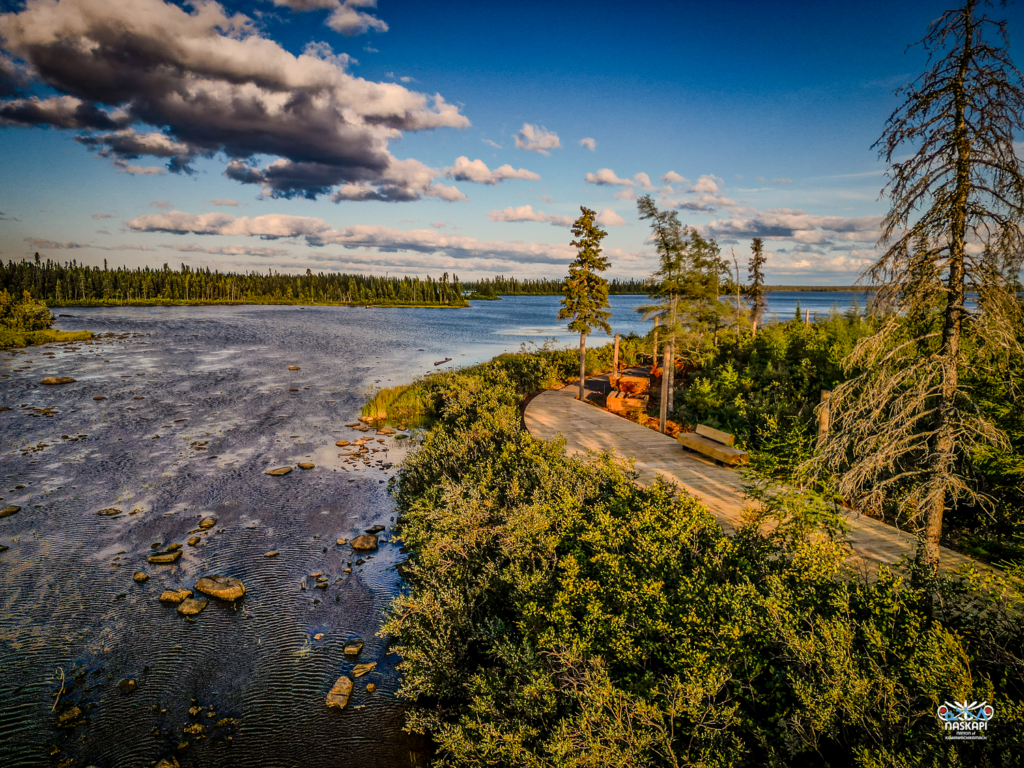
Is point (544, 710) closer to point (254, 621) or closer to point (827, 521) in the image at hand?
point (827, 521)

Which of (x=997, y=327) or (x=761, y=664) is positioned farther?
(x=997, y=327)

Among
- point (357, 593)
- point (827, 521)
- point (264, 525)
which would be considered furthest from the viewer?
point (264, 525)

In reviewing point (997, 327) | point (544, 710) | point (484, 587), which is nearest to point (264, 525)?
point (484, 587)

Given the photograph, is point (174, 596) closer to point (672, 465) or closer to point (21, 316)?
point (672, 465)

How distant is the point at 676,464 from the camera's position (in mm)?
11836

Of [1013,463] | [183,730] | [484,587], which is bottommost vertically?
[183,730]

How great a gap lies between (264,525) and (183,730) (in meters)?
6.22

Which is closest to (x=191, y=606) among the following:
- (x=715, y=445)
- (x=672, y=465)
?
(x=672, y=465)

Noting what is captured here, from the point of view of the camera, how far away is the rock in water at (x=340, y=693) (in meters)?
7.38

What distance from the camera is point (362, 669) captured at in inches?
317

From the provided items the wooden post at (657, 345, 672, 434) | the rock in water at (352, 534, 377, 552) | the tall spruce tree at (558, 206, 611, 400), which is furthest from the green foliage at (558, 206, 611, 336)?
the rock in water at (352, 534, 377, 552)

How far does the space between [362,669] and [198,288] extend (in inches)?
7043

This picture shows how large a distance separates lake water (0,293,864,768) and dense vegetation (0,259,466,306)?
122m

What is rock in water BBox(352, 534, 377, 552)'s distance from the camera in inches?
459
